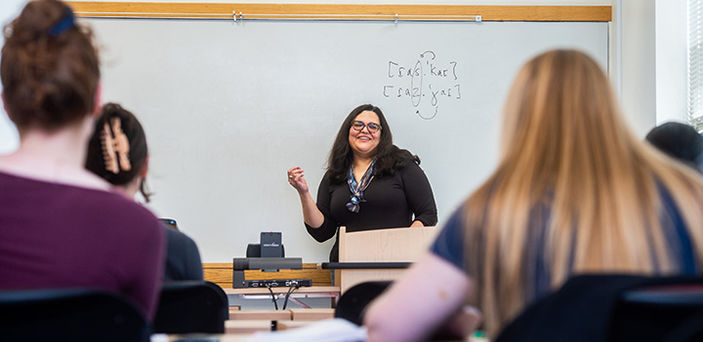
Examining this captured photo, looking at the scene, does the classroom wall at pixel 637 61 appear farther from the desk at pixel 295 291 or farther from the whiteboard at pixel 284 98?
the desk at pixel 295 291

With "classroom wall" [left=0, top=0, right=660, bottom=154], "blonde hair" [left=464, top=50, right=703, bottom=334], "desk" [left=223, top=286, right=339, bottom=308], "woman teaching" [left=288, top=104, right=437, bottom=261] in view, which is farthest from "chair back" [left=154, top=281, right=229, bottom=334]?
"classroom wall" [left=0, top=0, right=660, bottom=154]

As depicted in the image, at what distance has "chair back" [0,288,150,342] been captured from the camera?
34.3 inches

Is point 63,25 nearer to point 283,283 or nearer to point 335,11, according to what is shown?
point 283,283

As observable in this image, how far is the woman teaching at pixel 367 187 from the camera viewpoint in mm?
3807

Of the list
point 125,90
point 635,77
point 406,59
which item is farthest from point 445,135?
point 125,90

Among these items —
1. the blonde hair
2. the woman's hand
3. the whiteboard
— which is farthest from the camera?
Result: the whiteboard

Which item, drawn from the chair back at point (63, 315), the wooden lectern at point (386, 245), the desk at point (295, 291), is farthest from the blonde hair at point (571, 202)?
the desk at point (295, 291)

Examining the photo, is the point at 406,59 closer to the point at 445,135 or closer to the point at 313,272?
the point at 445,135

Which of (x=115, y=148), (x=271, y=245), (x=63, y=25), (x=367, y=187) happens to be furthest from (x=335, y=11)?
(x=63, y=25)

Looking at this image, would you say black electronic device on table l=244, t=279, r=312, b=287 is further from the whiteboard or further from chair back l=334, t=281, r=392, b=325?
chair back l=334, t=281, r=392, b=325

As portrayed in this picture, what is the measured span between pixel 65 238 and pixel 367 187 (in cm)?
279

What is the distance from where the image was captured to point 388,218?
3814mm

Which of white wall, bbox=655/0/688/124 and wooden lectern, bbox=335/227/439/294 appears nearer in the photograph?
wooden lectern, bbox=335/227/439/294

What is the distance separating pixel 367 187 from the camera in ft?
12.6
